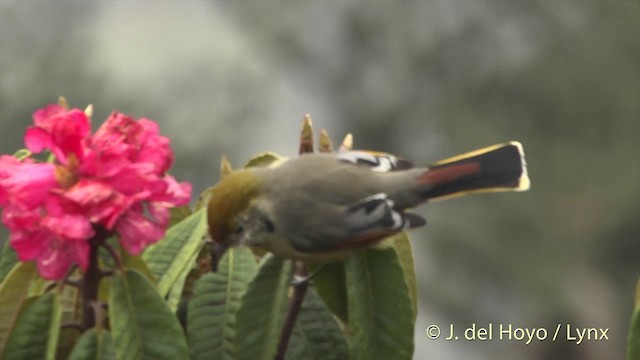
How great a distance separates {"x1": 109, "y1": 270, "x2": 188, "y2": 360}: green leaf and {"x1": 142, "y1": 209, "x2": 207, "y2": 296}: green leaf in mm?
49

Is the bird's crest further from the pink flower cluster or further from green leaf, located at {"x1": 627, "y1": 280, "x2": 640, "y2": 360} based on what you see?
green leaf, located at {"x1": 627, "y1": 280, "x2": 640, "y2": 360}

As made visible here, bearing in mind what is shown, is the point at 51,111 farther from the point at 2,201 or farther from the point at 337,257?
the point at 337,257

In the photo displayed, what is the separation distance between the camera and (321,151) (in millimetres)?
914

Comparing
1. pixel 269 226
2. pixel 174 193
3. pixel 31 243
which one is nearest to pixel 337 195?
pixel 269 226

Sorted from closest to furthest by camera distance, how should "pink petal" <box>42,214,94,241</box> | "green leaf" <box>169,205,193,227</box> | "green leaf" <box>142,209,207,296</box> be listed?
1. "pink petal" <box>42,214,94,241</box>
2. "green leaf" <box>142,209,207,296</box>
3. "green leaf" <box>169,205,193,227</box>

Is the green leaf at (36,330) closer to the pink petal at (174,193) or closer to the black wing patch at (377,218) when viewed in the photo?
the pink petal at (174,193)

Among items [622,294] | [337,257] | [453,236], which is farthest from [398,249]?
[622,294]

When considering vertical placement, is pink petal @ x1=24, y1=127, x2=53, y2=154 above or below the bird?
below

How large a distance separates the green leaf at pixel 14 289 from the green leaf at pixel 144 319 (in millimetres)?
103

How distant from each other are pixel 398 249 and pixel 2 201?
13.5 inches

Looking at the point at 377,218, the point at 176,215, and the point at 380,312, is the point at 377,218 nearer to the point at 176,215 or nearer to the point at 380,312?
the point at 380,312

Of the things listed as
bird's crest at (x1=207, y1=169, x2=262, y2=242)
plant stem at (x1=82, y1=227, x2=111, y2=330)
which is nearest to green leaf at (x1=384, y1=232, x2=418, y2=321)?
bird's crest at (x1=207, y1=169, x2=262, y2=242)

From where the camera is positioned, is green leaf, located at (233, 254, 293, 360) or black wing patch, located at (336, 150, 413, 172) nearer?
green leaf, located at (233, 254, 293, 360)

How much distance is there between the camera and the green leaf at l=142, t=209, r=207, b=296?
2.51 feet
